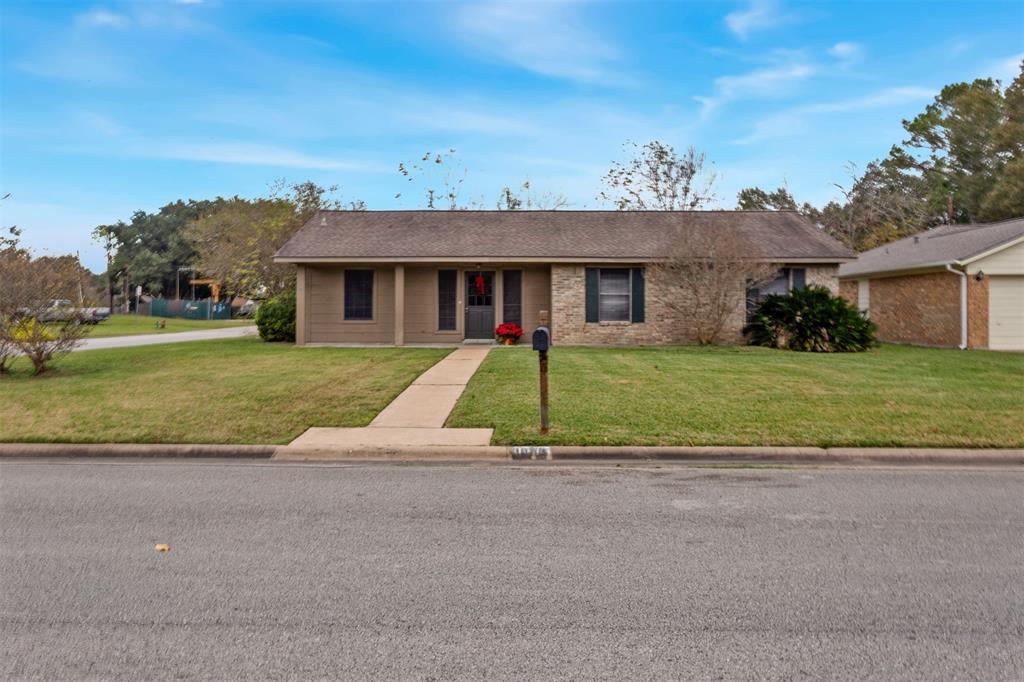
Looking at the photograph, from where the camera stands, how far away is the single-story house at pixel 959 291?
19359 mm

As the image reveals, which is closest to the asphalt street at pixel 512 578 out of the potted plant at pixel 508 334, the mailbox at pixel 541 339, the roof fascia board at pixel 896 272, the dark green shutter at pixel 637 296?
the mailbox at pixel 541 339

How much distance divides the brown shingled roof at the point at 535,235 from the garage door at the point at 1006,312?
13.3 ft

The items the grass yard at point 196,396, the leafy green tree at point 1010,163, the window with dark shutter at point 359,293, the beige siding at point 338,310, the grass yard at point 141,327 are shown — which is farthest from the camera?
the leafy green tree at point 1010,163

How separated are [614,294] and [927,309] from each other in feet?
31.5

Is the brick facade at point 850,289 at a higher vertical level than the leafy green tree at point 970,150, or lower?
lower

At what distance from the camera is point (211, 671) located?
3037mm

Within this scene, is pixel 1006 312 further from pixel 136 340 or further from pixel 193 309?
pixel 193 309

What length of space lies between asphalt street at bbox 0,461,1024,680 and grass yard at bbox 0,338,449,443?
1.83 m

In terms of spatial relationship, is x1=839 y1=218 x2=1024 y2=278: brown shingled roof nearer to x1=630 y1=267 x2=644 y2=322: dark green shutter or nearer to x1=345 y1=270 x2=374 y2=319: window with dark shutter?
x1=630 y1=267 x2=644 y2=322: dark green shutter

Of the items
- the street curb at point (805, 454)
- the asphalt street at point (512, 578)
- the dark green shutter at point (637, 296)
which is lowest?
the asphalt street at point (512, 578)

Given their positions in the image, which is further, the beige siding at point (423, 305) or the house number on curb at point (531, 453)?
the beige siding at point (423, 305)

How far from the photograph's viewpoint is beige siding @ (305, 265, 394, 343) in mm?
20781

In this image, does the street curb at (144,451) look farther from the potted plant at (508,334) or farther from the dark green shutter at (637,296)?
the dark green shutter at (637,296)

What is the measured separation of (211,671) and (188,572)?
4.27 feet
